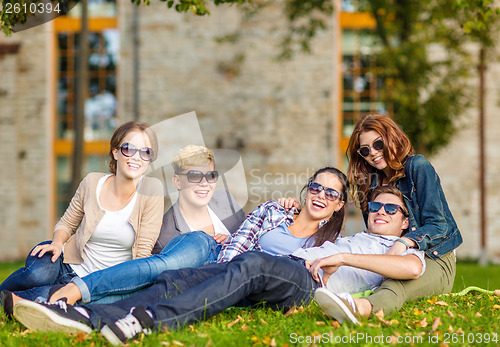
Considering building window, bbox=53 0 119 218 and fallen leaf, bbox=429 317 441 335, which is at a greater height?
building window, bbox=53 0 119 218

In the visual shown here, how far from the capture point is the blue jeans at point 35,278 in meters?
3.95

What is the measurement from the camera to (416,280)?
3.95 meters

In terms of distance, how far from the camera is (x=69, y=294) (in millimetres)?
3527

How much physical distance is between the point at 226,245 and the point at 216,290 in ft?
2.87

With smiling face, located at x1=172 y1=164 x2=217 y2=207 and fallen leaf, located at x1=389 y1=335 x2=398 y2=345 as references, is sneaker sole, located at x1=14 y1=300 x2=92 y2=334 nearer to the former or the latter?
smiling face, located at x1=172 y1=164 x2=217 y2=207

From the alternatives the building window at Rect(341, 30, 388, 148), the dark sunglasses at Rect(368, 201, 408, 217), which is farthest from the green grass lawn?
the building window at Rect(341, 30, 388, 148)

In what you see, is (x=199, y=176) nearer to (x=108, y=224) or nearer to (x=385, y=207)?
(x=108, y=224)

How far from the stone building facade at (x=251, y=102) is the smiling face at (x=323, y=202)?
10789mm

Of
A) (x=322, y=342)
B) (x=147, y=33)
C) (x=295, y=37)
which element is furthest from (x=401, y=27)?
(x=322, y=342)

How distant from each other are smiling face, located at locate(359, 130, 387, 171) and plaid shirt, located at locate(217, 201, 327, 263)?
58 centimetres

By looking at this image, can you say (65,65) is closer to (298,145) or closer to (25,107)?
(25,107)

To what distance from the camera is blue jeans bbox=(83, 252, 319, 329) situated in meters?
3.27

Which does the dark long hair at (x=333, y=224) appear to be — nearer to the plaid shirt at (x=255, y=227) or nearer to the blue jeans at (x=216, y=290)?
the plaid shirt at (x=255, y=227)

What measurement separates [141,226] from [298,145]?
1150cm
